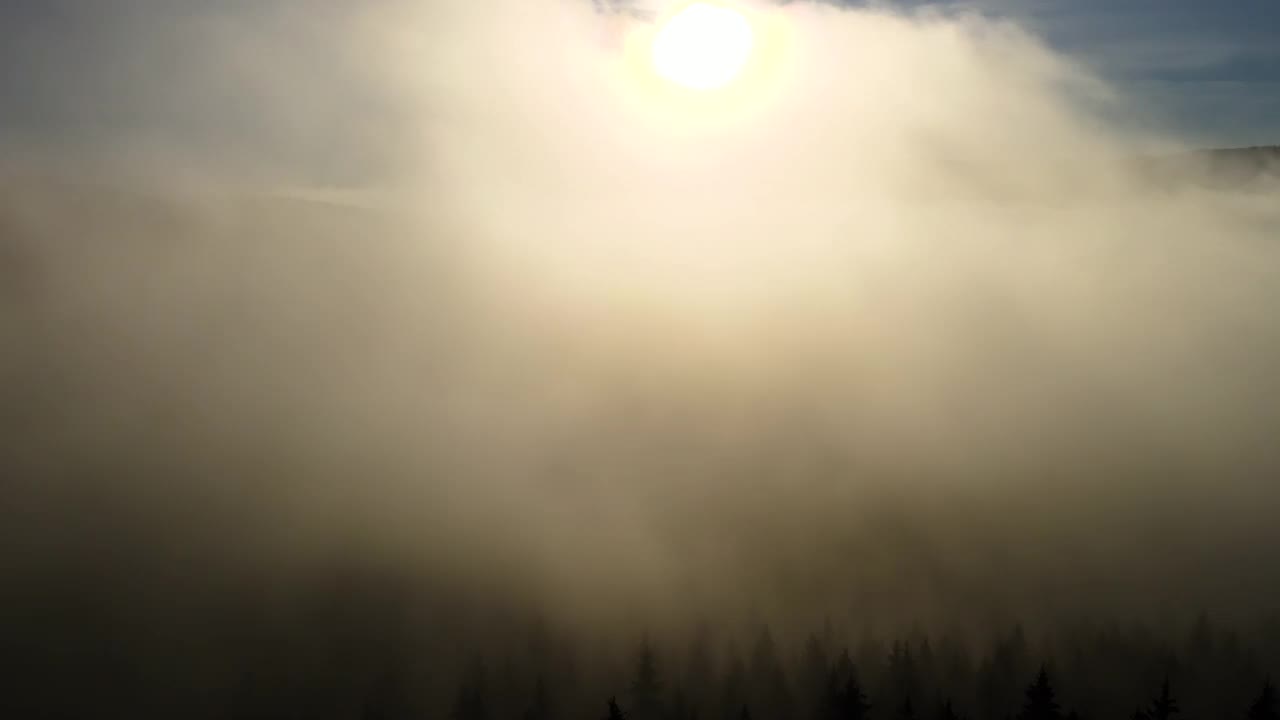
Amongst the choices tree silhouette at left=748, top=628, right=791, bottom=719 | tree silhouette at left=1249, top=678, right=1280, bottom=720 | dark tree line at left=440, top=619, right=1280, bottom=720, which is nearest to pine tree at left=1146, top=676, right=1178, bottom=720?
dark tree line at left=440, top=619, right=1280, bottom=720

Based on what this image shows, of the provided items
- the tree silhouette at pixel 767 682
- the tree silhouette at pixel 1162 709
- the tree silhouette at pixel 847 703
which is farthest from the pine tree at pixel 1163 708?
the tree silhouette at pixel 767 682

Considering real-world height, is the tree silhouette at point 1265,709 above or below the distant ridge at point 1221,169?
below

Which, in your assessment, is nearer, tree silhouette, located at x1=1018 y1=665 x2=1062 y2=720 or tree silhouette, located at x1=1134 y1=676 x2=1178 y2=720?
tree silhouette, located at x1=1018 y1=665 x2=1062 y2=720

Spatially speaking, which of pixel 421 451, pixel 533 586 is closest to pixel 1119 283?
pixel 421 451

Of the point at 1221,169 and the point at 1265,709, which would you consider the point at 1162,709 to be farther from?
the point at 1221,169

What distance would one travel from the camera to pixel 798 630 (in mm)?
24266

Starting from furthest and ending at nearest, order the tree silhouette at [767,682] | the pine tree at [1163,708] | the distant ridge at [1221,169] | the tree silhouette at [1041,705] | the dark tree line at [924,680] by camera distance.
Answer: the distant ridge at [1221,169], the tree silhouette at [767,682], the dark tree line at [924,680], the pine tree at [1163,708], the tree silhouette at [1041,705]

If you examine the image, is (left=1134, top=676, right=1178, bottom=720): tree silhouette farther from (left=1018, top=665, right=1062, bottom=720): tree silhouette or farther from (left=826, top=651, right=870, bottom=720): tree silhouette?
(left=826, top=651, right=870, bottom=720): tree silhouette

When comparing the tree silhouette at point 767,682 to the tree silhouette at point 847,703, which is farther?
the tree silhouette at point 767,682

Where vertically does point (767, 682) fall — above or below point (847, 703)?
above

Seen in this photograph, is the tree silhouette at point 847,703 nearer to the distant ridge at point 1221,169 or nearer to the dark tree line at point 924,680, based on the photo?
the dark tree line at point 924,680

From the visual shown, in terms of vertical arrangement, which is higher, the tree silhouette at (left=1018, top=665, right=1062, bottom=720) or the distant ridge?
the distant ridge

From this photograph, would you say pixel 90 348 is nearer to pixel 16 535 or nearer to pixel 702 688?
pixel 16 535

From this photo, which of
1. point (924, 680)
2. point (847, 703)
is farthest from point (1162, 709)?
point (924, 680)
